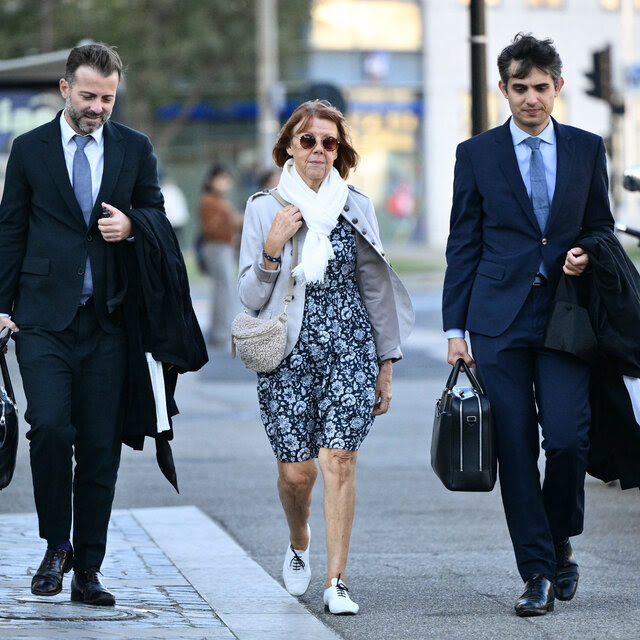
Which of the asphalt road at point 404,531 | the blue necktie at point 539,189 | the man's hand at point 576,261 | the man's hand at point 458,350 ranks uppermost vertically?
the blue necktie at point 539,189

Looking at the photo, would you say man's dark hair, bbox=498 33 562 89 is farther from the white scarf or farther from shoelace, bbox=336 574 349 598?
shoelace, bbox=336 574 349 598

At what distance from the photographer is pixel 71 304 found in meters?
5.70

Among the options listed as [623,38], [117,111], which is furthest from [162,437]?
[623,38]

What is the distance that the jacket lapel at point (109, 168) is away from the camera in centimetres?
579

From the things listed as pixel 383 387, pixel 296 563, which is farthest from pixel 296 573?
pixel 383 387

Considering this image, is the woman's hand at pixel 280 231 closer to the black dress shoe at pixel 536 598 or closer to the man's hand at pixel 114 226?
the man's hand at pixel 114 226

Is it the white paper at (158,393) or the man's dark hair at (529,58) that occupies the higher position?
the man's dark hair at (529,58)

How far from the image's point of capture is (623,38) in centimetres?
4341

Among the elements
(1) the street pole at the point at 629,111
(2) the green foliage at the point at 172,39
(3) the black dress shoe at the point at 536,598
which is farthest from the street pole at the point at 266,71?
(3) the black dress shoe at the point at 536,598

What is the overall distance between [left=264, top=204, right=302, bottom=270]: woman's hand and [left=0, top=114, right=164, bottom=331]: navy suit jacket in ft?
1.83

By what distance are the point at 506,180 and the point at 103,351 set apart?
64.2 inches

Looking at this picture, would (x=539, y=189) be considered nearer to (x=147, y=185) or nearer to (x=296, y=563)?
(x=147, y=185)

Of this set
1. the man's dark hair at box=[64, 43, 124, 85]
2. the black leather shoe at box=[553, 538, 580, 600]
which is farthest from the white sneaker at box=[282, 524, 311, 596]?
the man's dark hair at box=[64, 43, 124, 85]

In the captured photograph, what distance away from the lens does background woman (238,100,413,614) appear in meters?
5.88
